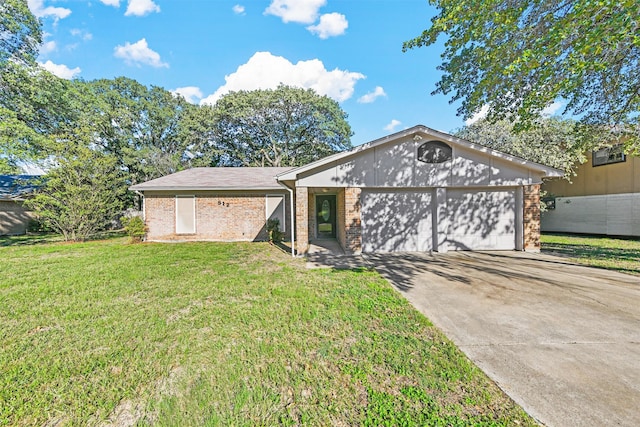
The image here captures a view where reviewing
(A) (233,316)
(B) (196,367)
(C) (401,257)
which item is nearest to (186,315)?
(A) (233,316)

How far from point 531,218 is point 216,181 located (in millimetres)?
12600

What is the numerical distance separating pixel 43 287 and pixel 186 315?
380cm

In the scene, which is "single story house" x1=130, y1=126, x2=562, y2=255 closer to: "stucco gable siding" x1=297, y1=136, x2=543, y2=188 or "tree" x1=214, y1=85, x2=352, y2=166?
"stucco gable siding" x1=297, y1=136, x2=543, y2=188

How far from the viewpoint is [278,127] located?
88.3ft

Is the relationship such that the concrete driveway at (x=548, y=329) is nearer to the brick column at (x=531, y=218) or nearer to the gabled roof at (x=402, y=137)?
the brick column at (x=531, y=218)

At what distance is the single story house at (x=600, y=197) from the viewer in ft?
39.7

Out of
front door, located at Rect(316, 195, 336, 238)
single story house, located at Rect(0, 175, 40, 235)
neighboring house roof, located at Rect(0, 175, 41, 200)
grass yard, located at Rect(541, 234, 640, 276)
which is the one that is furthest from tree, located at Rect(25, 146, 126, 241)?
grass yard, located at Rect(541, 234, 640, 276)

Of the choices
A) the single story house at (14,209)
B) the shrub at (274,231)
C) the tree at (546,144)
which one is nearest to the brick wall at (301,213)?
the shrub at (274,231)

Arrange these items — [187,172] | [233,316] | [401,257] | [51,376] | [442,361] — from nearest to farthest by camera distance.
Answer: [51,376] → [442,361] → [233,316] → [401,257] → [187,172]

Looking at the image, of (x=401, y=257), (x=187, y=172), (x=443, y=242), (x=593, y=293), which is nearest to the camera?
(x=593, y=293)

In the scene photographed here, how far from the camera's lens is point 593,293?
468cm

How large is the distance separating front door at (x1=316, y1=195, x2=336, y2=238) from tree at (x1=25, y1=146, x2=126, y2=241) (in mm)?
9468

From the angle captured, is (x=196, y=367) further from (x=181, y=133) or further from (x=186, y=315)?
(x=181, y=133)

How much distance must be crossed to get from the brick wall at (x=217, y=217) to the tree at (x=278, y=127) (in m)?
15.6
